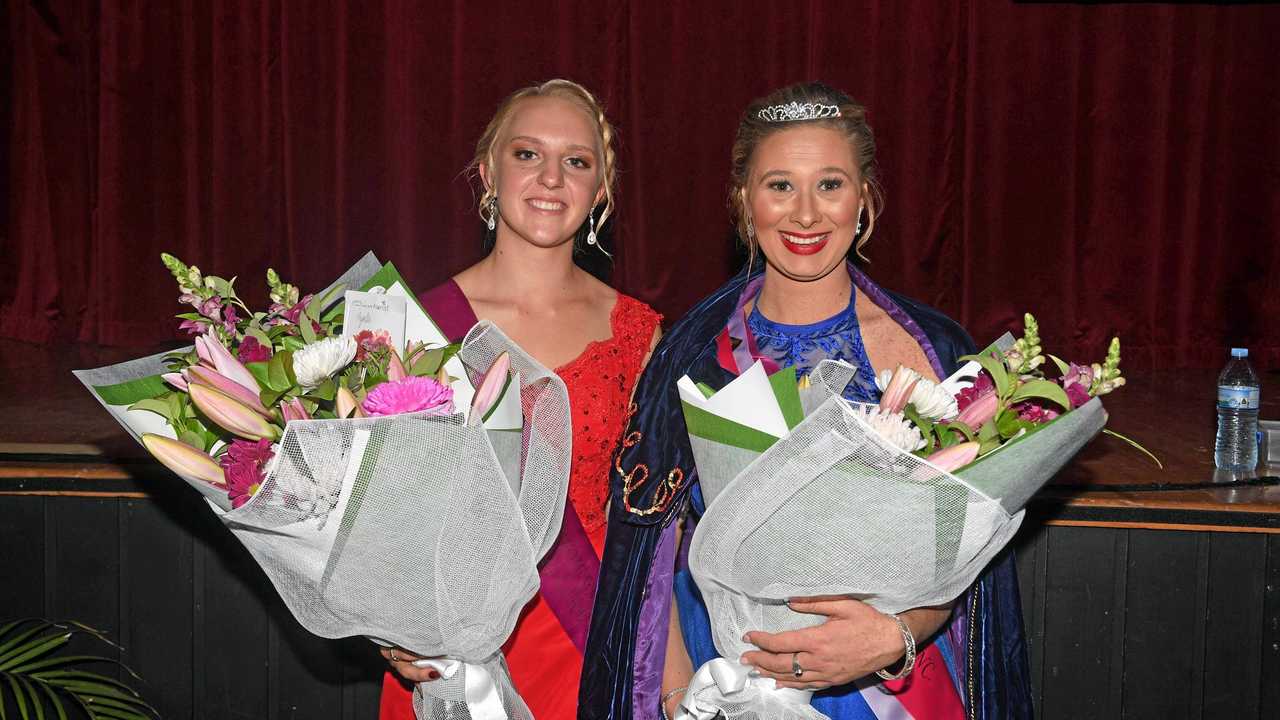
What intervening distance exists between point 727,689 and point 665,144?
3816mm

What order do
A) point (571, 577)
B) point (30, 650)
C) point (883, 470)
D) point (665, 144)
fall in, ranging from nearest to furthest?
point (883, 470), point (571, 577), point (30, 650), point (665, 144)

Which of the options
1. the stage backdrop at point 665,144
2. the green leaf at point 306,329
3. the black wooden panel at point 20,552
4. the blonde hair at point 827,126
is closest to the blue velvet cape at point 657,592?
the blonde hair at point 827,126

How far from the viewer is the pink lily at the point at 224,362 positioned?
4.18ft

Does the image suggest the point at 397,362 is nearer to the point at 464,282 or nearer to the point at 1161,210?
the point at 464,282

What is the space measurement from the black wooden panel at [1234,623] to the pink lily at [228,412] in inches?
71.4

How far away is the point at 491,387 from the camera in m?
1.32

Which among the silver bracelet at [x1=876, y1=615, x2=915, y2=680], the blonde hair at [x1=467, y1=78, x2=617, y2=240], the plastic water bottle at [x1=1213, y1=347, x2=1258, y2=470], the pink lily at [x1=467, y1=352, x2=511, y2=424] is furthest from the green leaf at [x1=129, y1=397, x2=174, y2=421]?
the plastic water bottle at [x1=1213, y1=347, x2=1258, y2=470]

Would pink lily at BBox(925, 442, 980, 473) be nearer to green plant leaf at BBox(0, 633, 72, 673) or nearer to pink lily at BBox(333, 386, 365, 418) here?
pink lily at BBox(333, 386, 365, 418)

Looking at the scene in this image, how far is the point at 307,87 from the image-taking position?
197 inches

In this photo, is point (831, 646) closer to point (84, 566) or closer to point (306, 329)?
point (306, 329)

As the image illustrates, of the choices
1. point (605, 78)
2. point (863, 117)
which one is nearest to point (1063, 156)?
point (605, 78)

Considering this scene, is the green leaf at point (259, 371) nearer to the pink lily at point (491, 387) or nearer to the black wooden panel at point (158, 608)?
the pink lily at point (491, 387)

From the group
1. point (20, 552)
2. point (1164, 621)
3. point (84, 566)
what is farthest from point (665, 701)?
point (20, 552)

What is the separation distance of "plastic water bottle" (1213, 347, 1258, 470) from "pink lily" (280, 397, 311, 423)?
206 cm
